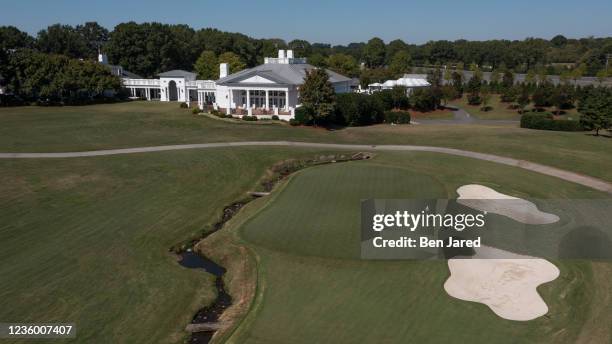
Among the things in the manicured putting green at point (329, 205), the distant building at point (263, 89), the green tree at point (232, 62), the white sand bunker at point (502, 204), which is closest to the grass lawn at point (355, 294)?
the manicured putting green at point (329, 205)

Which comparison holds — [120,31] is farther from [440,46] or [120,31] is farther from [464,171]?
[440,46]

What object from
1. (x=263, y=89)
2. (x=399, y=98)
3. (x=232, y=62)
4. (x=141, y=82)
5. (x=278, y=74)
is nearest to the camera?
(x=263, y=89)

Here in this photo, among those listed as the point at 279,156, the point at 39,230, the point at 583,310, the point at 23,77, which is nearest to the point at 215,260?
the point at 39,230

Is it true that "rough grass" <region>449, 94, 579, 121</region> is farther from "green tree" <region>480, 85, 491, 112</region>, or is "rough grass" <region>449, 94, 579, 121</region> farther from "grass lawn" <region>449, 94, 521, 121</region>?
"green tree" <region>480, 85, 491, 112</region>

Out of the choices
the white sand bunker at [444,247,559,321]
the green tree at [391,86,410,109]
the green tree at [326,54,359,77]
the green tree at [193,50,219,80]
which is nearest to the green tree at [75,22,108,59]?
the green tree at [193,50,219,80]

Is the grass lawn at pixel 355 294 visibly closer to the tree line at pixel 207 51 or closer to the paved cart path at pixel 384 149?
the paved cart path at pixel 384 149

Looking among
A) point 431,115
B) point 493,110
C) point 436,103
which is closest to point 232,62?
point 436,103

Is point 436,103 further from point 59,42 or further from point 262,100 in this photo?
point 59,42
